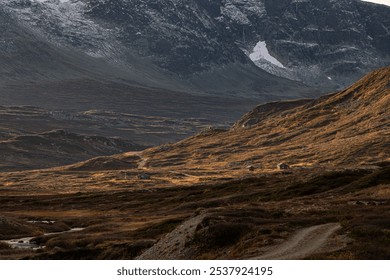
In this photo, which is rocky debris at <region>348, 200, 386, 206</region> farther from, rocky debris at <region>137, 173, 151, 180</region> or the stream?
rocky debris at <region>137, 173, 151, 180</region>

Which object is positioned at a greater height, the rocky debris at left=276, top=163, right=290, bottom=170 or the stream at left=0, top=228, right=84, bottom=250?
the stream at left=0, top=228, right=84, bottom=250

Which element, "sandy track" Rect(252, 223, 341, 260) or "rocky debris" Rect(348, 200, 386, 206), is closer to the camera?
"sandy track" Rect(252, 223, 341, 260)

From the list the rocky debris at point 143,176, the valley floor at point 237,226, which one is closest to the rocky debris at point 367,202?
the valley floor at point 237,226

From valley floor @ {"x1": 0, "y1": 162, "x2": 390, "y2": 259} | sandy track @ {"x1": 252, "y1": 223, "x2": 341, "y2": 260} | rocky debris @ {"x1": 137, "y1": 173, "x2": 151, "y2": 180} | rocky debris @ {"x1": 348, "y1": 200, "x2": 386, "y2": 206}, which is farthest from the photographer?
rocky debris @ {"x1": 137, "y1": 173, "x2": 151, "y2": 180}

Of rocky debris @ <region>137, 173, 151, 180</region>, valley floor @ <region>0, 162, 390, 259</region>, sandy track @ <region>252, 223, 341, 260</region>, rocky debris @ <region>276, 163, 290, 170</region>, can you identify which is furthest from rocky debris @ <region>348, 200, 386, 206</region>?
rocky debris @ <region>137, 173, 151, 180</region>

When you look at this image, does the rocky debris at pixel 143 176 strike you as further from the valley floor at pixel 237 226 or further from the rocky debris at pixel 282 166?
the valley floor at pixel 237 226

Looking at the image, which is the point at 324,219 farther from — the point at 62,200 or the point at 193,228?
the point at 62,200

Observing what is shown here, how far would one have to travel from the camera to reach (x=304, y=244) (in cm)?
4188

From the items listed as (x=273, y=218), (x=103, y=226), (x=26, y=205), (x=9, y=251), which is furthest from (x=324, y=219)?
(x=26, y=205)

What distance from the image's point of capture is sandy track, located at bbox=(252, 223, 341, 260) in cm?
3851

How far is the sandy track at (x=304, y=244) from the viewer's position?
38.5 m

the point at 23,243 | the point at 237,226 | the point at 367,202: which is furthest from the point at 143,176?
the point at 237,226

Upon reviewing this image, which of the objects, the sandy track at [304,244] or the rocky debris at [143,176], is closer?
the sandy track at [304,244]

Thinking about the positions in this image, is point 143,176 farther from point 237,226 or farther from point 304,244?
point 304,244
